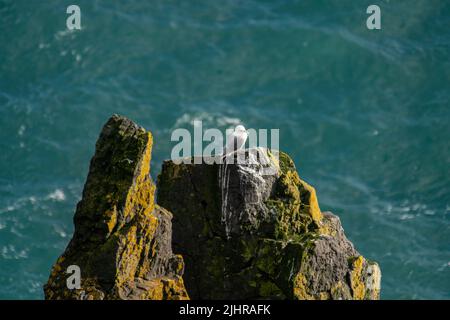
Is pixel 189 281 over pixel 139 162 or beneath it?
beneath

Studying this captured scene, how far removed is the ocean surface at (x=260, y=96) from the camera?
3056 inches

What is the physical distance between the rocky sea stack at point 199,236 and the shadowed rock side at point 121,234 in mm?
27

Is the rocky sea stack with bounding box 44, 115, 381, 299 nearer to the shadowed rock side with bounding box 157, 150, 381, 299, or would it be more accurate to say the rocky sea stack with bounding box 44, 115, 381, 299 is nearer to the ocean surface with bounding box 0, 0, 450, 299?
the shadowed rock side with bounding box 157, 150, 381, 299

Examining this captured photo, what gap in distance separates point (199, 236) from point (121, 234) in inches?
119

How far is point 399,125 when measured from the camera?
85.2 meters

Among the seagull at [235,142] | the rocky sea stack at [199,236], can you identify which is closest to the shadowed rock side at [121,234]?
the rocky sea stack at [199,236]

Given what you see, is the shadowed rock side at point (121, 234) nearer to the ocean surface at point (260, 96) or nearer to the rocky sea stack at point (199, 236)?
the rocky sea stack at point (199, 236)

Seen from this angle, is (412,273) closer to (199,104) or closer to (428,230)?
(428,230)

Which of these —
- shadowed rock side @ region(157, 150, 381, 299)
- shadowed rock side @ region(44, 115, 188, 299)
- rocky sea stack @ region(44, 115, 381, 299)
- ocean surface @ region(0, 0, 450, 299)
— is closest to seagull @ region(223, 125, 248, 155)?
rocky sea stack @ region(44, 115, 381, 299)

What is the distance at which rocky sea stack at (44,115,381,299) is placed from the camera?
30.4m

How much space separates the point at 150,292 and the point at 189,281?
2.38 metres


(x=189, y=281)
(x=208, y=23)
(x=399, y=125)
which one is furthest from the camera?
(x=208, y=23)

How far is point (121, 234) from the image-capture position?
99.7ft
